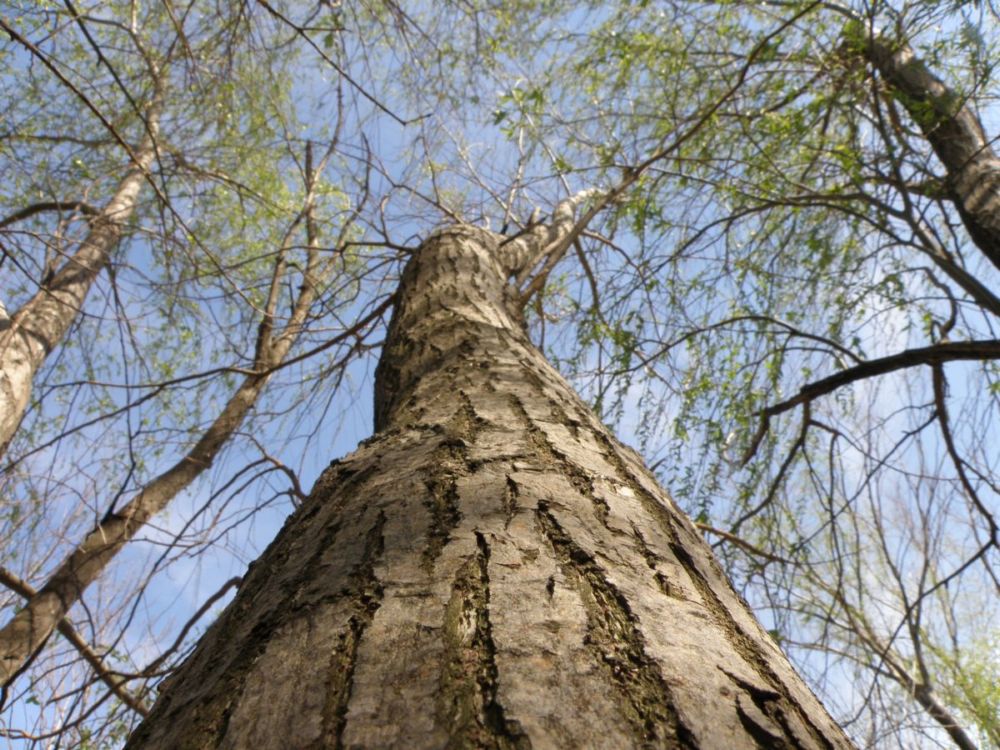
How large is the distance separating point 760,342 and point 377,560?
9.75 ft

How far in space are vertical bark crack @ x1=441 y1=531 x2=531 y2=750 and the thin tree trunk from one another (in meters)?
2.24

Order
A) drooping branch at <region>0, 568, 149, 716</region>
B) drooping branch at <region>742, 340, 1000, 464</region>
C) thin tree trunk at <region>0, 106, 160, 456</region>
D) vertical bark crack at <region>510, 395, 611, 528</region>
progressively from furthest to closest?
thin tree trunk at <region>0, 106, 160, 456</region>, drooping branch at <region>0, 568, 149, 716</region>, drooping branch at <region>742, 340, 1000, 464</region>, vertical bark crack at <region>510, 395, 611, 528</region>

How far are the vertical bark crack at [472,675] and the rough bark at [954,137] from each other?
8.95 feet

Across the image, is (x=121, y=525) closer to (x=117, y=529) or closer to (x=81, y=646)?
(x=117, y=529)

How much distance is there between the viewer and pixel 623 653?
21.9 inches

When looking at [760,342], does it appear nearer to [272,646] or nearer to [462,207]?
[462,207]

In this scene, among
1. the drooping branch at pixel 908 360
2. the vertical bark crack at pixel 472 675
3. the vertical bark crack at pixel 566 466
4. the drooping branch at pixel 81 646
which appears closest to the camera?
the vertical bark crack at pixel 472 675

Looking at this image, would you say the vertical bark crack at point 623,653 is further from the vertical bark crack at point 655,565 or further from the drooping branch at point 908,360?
the drooping branch at point 908,360

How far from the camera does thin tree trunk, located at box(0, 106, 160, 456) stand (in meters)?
2.75

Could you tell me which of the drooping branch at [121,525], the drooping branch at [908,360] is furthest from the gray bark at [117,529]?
the drooping branch at [908,360]

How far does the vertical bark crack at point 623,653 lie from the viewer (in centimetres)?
47

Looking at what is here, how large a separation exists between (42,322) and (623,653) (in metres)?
3.82

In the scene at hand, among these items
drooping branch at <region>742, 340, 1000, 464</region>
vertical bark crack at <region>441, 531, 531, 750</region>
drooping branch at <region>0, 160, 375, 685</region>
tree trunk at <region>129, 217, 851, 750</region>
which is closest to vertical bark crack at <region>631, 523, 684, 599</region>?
tree trunk at <region>129, 217, 851, 750</region>

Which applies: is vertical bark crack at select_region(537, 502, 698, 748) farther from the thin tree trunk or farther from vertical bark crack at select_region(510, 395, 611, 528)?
the thin tree trunk
